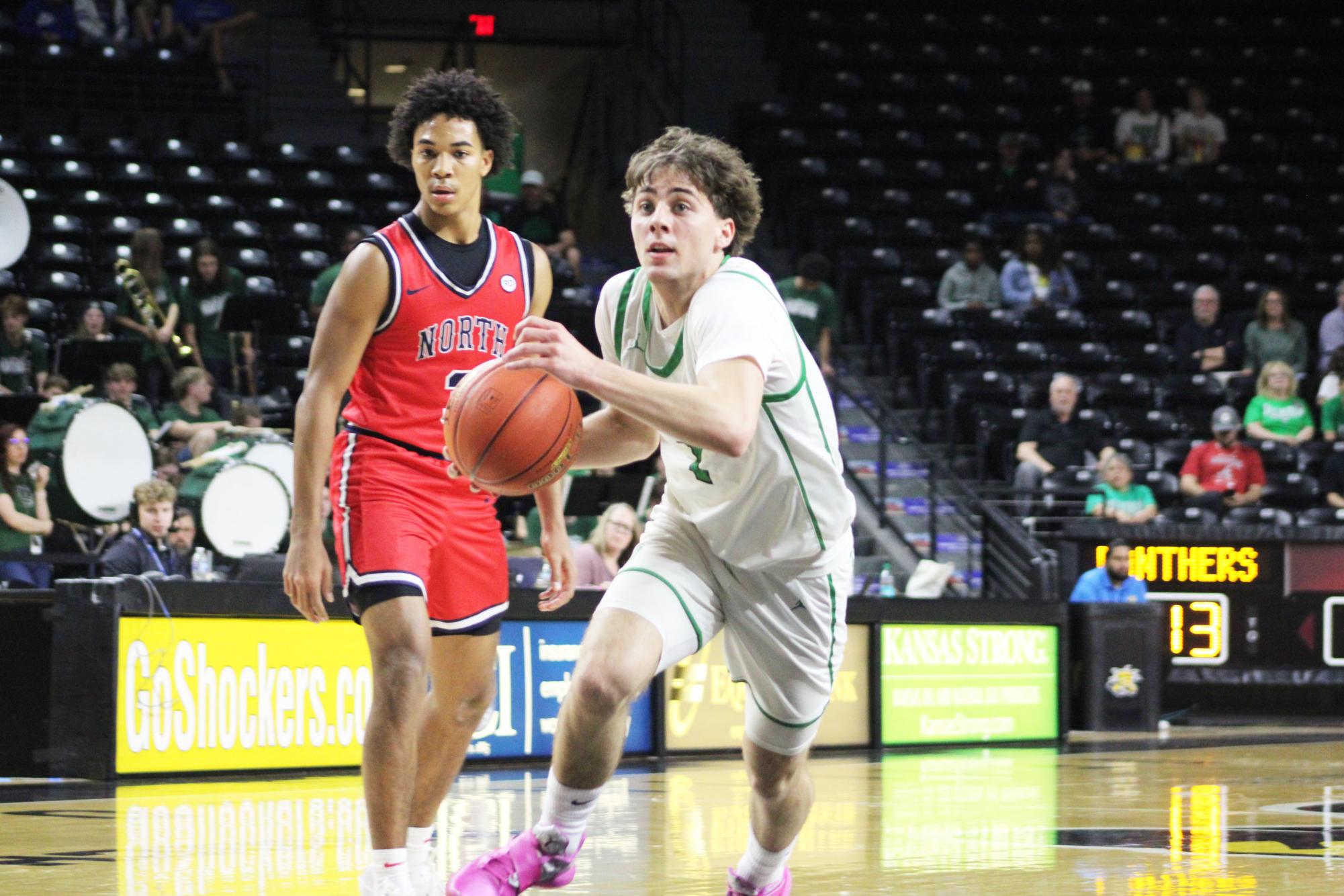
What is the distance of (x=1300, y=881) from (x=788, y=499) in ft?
6.08

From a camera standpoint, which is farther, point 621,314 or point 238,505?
point 238,505

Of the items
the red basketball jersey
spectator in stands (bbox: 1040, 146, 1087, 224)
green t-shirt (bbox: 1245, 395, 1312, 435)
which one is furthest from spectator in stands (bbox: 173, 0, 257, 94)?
the red basketball jersey

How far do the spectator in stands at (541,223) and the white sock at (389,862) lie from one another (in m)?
12.2

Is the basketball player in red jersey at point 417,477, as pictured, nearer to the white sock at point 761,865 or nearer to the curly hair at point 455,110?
the curly hair at point 455,110

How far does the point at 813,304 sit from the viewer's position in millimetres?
14273

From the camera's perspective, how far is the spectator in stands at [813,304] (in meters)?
14.2

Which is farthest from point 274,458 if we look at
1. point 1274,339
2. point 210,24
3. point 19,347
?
point 210,24

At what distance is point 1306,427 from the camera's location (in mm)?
14914

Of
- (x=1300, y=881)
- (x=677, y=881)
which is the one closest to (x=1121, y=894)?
(x=1300, y=881)

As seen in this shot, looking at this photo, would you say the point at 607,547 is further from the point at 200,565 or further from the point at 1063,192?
the point at 1063,192

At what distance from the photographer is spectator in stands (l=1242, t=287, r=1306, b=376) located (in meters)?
15.9

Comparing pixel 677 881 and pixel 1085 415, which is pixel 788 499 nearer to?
pixel 677 881

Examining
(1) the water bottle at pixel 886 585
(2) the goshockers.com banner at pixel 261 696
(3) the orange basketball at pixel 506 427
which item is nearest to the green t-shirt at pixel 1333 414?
(1) the water bottle at pixel 886 585

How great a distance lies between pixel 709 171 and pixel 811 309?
10.2 metres
